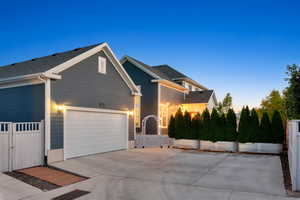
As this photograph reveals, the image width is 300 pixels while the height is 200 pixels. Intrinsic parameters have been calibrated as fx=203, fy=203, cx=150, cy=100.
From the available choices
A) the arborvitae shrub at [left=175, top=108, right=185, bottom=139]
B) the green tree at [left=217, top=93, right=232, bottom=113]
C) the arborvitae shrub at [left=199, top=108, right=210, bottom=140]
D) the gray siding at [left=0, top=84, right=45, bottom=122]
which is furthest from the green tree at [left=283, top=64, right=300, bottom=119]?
the green tree at [left=217, top=93, right=232, bottom=113]

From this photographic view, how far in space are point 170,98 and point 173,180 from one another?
11.9m

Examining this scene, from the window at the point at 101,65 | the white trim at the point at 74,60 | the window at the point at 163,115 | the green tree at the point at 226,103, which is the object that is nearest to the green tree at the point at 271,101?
the green tree at the point at 226,103

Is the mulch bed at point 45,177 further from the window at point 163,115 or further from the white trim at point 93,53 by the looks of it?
the window at point 163,115

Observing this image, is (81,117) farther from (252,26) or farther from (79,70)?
(252,26)

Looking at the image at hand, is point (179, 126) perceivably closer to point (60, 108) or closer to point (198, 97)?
point (198, 97)

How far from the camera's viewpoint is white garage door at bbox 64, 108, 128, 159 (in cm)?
877

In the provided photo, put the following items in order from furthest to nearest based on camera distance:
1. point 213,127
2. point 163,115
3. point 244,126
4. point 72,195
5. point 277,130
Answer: point 163,115 < point 213,127 < point 244,126 < point 277,130 < point 72,195

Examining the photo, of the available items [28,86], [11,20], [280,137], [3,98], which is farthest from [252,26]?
[11,20]

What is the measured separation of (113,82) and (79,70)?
7.92 ft

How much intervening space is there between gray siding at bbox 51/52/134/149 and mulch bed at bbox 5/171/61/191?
66.9 inches

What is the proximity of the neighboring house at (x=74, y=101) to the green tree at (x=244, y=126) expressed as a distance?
665cm

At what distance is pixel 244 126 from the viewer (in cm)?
1174

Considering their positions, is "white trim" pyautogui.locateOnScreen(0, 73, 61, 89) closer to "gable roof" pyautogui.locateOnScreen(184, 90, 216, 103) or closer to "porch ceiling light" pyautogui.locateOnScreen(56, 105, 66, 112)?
"porch ceiling light" pyautogui.locateOnScreen(56, 105, 66, 112)

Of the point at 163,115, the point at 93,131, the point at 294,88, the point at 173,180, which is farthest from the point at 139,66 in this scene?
the point at 173,180
